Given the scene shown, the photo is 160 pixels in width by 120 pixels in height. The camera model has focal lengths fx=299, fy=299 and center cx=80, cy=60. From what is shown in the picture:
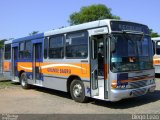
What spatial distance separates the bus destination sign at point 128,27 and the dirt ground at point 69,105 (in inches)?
107

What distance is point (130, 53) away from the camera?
10438 mm

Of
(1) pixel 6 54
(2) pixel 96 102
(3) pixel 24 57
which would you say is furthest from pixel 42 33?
(1) pixel 6 54

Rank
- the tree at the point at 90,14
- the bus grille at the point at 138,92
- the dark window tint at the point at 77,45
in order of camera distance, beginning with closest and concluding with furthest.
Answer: the bus grille at the point at 138,92, the dark window tint at the point at 77,45, the tree at the point at 90,14

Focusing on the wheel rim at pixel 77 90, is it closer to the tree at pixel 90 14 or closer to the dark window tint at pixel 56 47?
the dark window tint at pixel 56 47

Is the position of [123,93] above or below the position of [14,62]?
below

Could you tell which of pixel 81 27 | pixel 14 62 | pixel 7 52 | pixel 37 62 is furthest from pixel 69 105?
pixel 7 52

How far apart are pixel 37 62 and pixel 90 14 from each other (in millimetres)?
42552

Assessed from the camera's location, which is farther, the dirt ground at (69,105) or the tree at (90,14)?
the tree at (90,14)

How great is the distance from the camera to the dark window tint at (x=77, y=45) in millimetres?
11180

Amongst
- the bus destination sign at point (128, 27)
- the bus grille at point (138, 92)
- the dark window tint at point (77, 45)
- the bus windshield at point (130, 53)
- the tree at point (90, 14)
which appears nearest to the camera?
the bus windshield at point (130, 53)

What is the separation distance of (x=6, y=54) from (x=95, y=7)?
131 feet

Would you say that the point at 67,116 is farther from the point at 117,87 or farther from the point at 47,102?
the point at 47,102

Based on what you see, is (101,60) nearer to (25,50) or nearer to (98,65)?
(98,65)

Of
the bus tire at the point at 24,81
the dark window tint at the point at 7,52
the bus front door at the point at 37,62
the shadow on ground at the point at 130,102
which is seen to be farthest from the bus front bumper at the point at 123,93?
the dark window tint at the point at 7,52
